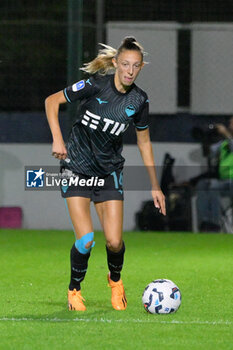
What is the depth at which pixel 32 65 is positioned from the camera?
14.1 meters

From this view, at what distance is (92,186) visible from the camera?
6988 millimetres

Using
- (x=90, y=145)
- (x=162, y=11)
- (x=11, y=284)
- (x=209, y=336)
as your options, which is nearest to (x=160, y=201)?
(x=90, y=145)

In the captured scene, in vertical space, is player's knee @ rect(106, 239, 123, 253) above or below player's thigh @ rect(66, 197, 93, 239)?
below

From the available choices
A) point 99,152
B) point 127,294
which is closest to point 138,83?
point 127,294

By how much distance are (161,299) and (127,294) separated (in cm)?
123

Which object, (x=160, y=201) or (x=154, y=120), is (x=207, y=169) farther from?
(x=160, y=201)

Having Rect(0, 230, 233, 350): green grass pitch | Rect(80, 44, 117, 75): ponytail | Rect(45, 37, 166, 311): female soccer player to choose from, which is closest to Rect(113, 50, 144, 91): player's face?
Rect(45, 37, 166, 311): female soccer player

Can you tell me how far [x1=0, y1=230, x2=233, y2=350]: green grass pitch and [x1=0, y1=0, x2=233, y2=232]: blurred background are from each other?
82cm

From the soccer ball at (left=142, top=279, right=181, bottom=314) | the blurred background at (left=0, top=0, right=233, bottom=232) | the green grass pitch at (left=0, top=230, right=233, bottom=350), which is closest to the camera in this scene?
the green grass pitch at (left=0, top=230, right=233, bottom=350)

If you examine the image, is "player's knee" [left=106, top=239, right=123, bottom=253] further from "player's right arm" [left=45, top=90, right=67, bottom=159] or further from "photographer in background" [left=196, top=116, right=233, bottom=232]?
"photographer in background" [left=196, top=116, right=233, bottom=232]

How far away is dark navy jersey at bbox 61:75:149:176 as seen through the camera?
22.7ft

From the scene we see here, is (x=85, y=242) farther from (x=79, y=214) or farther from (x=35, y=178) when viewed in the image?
(x=35, y=178)

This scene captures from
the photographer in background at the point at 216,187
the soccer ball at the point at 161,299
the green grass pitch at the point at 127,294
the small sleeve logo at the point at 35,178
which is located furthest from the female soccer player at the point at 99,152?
the photographer in background at the point at 216,187

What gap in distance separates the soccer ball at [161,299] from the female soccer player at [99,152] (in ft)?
1.15
